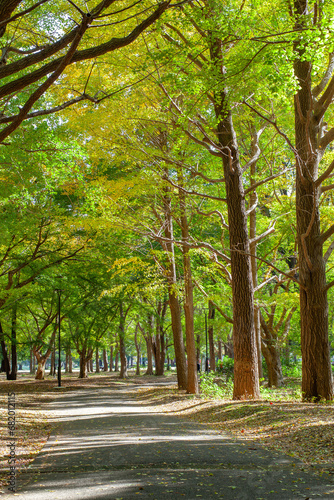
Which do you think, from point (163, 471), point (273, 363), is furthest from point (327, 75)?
point (273, 363)

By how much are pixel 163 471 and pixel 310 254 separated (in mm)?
6328

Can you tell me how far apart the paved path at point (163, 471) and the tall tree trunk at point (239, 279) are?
3010 millimetres

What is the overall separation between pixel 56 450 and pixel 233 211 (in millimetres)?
7244

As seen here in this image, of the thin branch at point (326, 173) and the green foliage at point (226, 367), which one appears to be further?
the green foliage at point (226, 367)

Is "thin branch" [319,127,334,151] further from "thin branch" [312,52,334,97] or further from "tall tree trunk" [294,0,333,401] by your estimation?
"thin branch" [312,52,334,97]

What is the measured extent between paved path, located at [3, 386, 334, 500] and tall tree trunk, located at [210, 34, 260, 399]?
3.01m

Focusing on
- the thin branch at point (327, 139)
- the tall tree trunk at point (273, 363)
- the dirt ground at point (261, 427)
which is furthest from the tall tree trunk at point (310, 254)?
the tall tree trunk at point (273, 363)

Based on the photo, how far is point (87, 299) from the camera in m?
29.6

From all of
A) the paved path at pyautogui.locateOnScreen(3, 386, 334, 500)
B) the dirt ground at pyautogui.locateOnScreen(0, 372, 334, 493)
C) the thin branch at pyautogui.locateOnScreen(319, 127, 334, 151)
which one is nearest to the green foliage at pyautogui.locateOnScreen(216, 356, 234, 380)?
the dirt ground at pyautogui.locateOnScreen(0, 372, 334, 493)

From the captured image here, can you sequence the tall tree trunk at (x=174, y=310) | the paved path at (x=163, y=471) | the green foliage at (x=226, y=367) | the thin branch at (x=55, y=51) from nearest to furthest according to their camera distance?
the paved path at (x=163, y=471)
the thin branch at (x=55, y=51)
the tall tree trunk at (x=174, y=310)
the green foliage at (x=226, y=367)

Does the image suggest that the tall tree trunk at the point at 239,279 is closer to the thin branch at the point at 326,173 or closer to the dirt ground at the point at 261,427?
the dirt ground at the point at 261,427

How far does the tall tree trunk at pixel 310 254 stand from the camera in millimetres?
9492

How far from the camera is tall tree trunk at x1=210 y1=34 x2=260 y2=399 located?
36.0 feet

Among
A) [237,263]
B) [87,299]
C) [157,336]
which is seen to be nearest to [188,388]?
[237,263]
